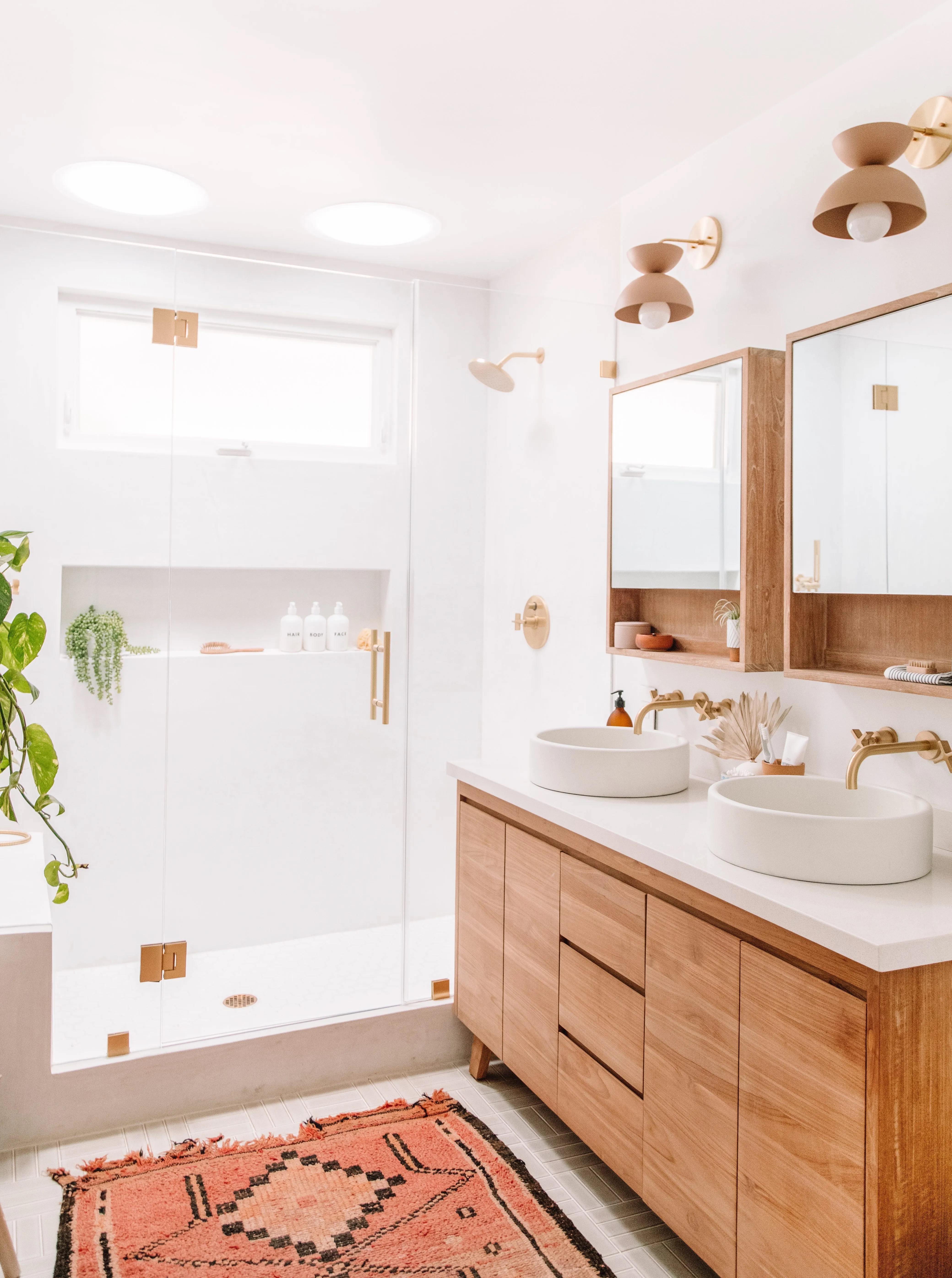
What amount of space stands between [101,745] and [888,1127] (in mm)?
1997

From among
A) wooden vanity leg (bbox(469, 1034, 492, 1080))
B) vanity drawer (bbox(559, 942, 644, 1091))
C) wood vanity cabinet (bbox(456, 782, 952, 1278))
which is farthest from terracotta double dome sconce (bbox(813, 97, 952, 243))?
wooden vanity leg (bbox(469, 1034, 492, 1080))

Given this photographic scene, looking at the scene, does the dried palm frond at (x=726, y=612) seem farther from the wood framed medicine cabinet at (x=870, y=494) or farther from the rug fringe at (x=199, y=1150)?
the rug fringe at (x=199, y=1150)

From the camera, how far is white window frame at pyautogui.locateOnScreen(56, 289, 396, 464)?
2.49 metres

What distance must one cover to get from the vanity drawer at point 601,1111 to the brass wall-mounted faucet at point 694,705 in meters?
0.75

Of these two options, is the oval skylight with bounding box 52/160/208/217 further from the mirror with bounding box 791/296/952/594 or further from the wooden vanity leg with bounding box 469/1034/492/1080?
the wooden vanity leg with bounding box 469/1034/492/1080

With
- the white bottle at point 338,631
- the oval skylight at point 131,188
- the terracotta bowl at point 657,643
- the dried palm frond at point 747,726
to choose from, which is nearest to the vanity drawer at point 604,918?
the dried palm frond at point 747,726

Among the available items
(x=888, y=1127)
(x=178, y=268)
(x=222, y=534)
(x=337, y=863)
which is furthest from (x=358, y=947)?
(x=178, y=268)

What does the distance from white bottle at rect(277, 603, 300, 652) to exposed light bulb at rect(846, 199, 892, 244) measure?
1.62 meters

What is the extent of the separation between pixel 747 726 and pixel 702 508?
0.55m

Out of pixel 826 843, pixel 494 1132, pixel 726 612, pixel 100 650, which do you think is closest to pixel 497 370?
pixel 726 612

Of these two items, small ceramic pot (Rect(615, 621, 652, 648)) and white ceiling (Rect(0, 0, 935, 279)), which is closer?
white ceiling (Rect(0, 0, 935, 279))

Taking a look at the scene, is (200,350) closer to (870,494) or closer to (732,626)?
(732,626)

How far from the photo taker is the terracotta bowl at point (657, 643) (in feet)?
8.43

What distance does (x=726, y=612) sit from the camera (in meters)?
2.38
